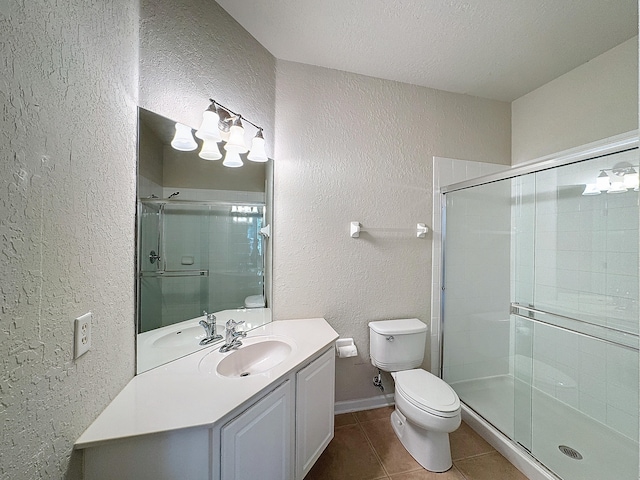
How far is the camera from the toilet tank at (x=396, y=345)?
5.96ft

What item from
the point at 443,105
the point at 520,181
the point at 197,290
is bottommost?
the point at 197,290

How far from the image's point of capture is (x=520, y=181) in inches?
79.0

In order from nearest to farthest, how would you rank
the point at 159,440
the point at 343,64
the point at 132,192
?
the point at 159,440
the point at 132,192
the point at 343,64

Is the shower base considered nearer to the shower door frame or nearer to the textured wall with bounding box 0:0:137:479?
the shower door frame

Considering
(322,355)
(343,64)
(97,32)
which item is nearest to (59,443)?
(322,355)

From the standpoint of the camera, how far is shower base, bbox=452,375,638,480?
4.47 feet

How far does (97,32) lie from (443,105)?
7.26 ft

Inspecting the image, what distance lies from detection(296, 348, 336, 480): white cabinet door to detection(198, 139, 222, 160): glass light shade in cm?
121

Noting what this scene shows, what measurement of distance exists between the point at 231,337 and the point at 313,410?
0.57 m

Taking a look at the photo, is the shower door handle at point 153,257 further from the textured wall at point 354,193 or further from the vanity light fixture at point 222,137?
the textured wall at point 354,193

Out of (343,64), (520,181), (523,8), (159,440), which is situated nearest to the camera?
(159,440)

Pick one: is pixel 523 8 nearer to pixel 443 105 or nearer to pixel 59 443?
pixel 443 105

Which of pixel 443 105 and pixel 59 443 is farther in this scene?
pixel 443 105

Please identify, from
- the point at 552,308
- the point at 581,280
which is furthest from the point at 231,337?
the point at 581,280
